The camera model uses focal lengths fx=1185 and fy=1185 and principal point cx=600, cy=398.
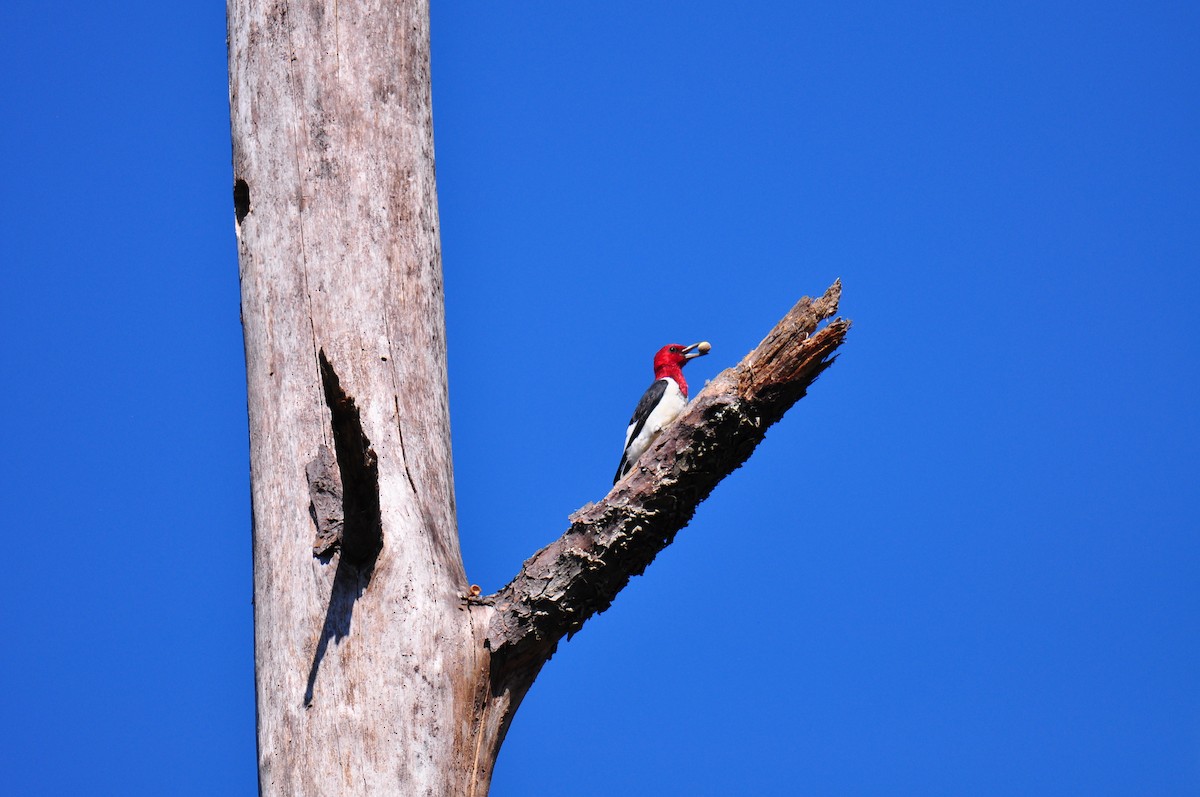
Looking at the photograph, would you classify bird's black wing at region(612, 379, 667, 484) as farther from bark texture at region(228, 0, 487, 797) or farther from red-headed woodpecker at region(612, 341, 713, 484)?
bark texture at region(228, 0, 487, 797)

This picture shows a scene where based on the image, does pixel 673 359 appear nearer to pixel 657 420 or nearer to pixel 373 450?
pixel 657 420

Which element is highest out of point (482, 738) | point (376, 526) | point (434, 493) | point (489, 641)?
point (434, 493)

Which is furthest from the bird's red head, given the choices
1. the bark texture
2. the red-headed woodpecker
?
the bark texture

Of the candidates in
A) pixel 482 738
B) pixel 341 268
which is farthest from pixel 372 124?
pixel 482 738

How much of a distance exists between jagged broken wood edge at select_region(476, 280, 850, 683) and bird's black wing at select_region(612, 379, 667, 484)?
12.0 ft

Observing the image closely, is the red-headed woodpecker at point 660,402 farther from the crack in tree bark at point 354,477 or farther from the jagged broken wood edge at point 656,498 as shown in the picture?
the crack in tree bark at point 354,477

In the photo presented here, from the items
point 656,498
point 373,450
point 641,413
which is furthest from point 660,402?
point 373,450

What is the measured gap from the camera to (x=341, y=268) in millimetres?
3361

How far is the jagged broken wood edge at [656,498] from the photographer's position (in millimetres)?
3240

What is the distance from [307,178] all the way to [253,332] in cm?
47

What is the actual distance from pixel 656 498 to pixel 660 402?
12.5ft

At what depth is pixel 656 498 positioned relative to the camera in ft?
10.8

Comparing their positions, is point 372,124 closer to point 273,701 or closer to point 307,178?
point 307,178

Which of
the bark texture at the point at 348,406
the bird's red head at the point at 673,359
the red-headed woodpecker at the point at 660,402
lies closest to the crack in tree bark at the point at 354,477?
the bark texture at the point at 348,406
